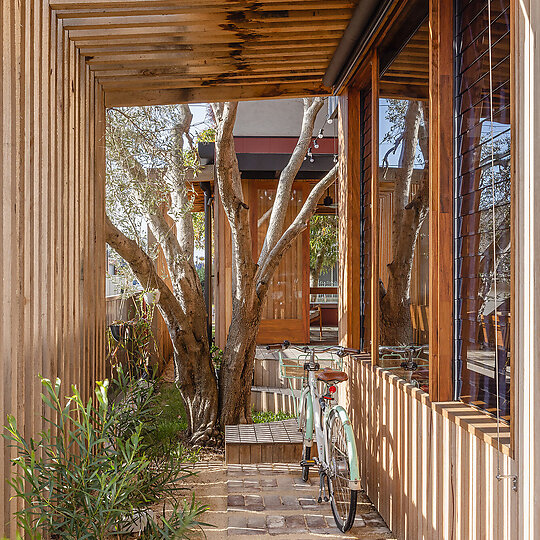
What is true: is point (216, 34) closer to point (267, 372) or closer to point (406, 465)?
point (406, 465)

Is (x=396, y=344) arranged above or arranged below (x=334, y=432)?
above

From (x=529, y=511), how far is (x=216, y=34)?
324 cm

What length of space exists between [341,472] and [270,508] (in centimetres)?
61

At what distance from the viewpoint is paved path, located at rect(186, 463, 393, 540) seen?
3.96 metres

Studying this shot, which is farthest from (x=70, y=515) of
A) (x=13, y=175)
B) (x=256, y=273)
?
(x=256, y=273)

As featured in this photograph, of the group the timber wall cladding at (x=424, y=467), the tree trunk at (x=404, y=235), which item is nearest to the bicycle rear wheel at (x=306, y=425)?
the timber wall cladding at (x=424, y=467)

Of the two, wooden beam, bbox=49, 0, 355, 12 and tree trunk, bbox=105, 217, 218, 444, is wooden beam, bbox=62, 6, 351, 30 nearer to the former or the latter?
wooden beam, bbox=49, 0, 355, 12

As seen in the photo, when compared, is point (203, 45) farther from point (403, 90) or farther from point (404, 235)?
point (404, 235)

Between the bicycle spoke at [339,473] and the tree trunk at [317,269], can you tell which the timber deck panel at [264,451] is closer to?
the bicycle spoke at [339,473]

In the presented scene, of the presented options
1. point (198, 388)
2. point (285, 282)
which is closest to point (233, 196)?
point (198, 388)

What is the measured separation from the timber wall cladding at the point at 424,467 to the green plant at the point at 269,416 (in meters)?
2.46

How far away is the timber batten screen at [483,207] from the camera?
260 cm

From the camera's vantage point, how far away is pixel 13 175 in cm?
282

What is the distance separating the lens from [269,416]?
7.46 metres
